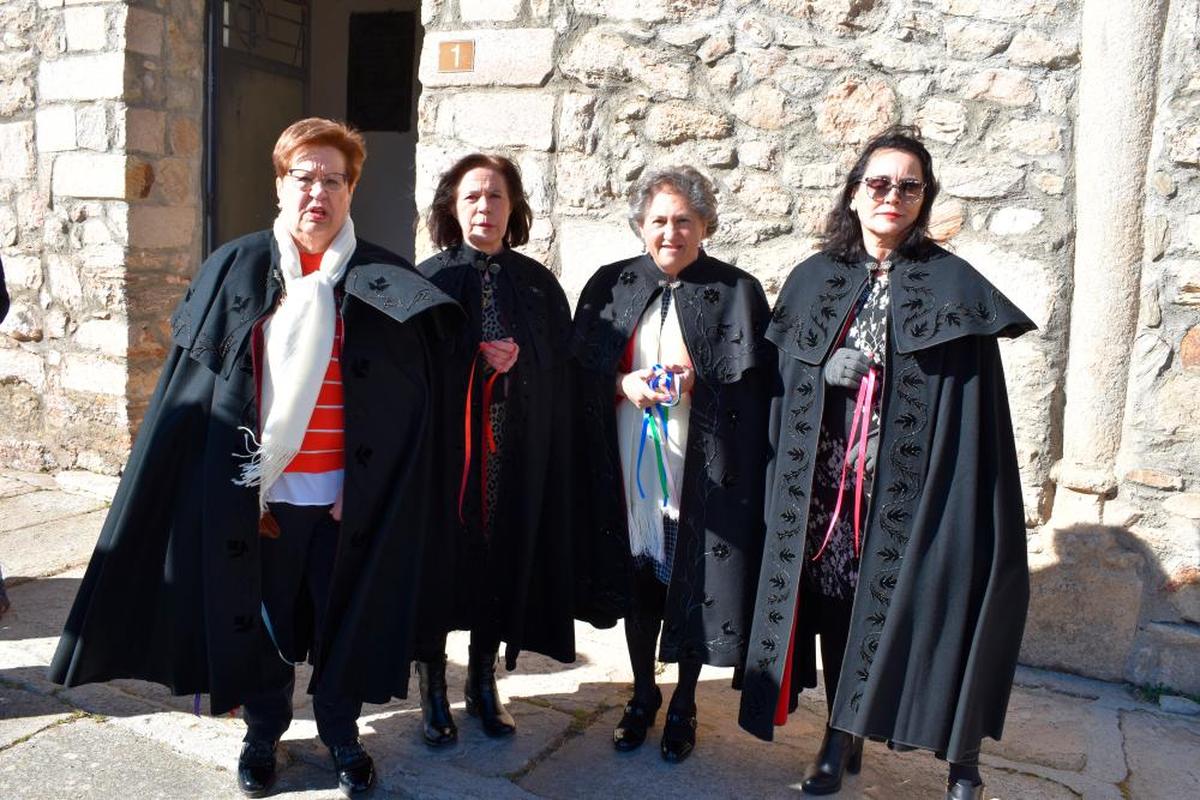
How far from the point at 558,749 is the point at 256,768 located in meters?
0.80

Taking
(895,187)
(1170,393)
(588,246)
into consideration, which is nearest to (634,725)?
(895,187)

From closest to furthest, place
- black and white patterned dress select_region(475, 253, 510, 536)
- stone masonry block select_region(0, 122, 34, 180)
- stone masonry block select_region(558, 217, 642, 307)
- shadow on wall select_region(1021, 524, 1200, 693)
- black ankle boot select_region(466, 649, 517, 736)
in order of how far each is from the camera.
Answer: black and white patterned dress select_region(475, 253, 510, 536), black ankle boot select_region(466, 649, 517, 736), shadow on wall select_region(1021, 524, 1200, 693), stone masonry block select_region(558, 217, 642, 307), stone masonry block select_region(0, 122, 34, 180)

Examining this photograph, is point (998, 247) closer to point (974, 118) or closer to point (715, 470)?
point (974, 118)

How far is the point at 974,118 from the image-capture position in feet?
11.8

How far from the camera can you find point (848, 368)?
8.45 ft

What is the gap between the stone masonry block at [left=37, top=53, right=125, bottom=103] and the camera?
17.1 ft

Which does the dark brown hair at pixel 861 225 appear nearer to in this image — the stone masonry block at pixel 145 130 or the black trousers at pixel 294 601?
the black trousers at pixel 294 601

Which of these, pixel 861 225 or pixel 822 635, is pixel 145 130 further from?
pixel 822 635

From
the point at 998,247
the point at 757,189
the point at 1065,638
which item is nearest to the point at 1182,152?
the point at 998,247

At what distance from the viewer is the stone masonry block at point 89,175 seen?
5262 mm

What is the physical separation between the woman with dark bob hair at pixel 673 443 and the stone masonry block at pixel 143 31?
338 cm

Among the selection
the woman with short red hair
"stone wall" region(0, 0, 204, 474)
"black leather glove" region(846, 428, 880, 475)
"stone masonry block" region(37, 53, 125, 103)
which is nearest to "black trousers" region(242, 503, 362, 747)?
the woman with short red hair

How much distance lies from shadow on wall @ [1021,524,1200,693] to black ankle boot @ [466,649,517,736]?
1.82m

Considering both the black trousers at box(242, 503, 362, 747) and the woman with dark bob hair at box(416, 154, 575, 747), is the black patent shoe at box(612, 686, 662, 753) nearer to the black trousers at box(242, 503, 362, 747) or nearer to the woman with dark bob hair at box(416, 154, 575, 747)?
the woman with dark bob hair at box(416, 154, 575, 747)
